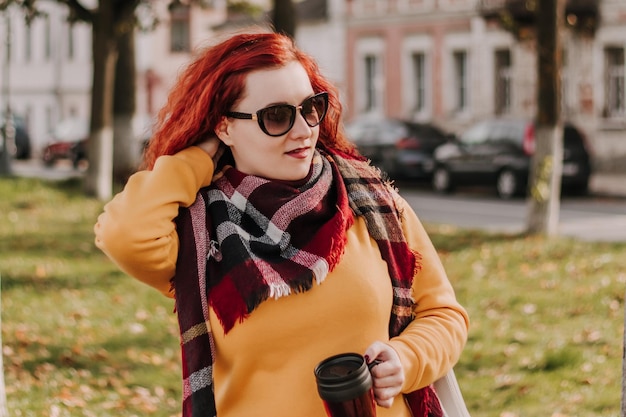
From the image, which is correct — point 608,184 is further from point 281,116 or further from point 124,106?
point 281,116

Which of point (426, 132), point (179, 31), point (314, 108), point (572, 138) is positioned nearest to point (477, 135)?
point (572, 138)

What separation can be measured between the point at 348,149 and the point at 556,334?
6087mm

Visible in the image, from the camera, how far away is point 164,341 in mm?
9062

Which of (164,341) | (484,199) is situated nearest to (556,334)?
(164,341)

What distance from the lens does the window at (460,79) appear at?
37.5m

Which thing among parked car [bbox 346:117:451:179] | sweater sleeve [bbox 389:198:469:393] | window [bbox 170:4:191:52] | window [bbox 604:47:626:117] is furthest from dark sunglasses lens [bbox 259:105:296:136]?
window [bbox 170:4:191:52]

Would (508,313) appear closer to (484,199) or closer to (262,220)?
(262,220)

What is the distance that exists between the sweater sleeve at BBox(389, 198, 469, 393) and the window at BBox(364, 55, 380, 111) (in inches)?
1478

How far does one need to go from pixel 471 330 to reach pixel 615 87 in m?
24.0

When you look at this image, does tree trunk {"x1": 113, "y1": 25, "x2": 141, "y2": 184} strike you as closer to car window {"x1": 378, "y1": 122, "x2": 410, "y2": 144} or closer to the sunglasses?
car window {"x1": 378, "y1": 122, "x2": 410, "y2": 144}

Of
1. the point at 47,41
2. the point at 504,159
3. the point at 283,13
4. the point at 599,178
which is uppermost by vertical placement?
the point at 283,13

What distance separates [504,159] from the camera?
25500 millimetres

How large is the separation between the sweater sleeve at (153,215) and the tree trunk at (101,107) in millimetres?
16613

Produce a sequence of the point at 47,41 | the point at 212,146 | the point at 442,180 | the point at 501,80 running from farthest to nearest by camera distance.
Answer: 1. the point at 47,41
2. the point at 501,80
3. the point at 442,180
4. the point at 212,146
